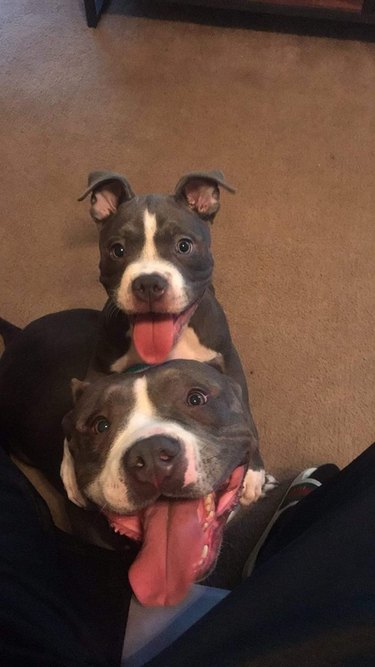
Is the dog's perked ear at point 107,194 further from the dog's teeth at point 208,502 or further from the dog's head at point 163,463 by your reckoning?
the dog's teeth at point 208,502

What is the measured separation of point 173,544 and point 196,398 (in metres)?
0.27

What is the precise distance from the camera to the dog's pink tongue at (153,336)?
1690mm

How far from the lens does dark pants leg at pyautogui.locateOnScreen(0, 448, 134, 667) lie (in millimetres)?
1007

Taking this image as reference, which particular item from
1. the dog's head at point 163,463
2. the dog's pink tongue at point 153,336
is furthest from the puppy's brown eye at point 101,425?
the dog's pink tongue at point 153,336

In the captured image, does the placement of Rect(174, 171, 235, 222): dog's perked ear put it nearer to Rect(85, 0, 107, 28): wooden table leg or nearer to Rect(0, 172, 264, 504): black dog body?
Rect(0, 172, 264, 504): black dog body

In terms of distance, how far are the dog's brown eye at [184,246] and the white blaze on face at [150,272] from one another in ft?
0.18

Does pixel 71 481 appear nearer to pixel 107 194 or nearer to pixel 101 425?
pixel 101 425

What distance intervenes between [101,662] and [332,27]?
9.30 feet

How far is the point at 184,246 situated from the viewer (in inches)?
67.9

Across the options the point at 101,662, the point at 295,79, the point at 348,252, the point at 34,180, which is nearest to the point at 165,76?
the point at 295,79

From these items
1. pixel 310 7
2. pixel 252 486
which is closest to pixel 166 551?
pixel 252 486

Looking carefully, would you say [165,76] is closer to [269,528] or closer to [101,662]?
[269,528]

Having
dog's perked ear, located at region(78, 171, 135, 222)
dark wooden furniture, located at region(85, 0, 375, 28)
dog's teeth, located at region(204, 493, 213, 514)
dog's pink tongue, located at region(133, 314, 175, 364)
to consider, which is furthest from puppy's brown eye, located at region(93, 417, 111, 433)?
Answer: dark wooden furniture, located at region(85, 0, 375, 28)

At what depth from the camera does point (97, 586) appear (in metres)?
1.45
